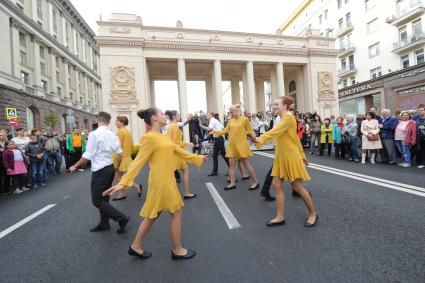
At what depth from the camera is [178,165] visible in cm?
597

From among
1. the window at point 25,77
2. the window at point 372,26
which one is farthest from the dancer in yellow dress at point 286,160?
the window at point 25,77

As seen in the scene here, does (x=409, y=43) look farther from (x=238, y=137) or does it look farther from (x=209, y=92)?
(x=238, y=137)

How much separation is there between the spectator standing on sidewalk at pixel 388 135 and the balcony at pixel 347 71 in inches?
1193

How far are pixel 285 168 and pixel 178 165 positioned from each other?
2825mm

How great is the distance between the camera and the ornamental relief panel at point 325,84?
33.0m

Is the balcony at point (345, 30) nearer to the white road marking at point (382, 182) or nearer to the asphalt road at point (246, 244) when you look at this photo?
the white road marking at point (382, 182)

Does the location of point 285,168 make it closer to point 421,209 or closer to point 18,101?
point 421,209

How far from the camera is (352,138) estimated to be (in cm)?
1065

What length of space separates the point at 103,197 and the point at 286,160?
2859 mm

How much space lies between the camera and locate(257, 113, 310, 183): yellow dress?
371cm

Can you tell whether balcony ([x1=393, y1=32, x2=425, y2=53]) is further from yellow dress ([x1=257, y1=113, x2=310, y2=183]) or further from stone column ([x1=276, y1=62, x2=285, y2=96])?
yellow dress ([x1=257, y1=113, x2=310, y2=183])

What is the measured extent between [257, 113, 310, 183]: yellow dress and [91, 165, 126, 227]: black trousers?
7.78ft

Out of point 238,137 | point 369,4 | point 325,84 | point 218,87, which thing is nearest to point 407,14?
point 369,4

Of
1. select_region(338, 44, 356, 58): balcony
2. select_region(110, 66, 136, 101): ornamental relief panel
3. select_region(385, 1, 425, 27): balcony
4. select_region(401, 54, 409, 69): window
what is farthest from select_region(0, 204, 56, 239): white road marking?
select_region(338, 44, 356, 58): balcony
